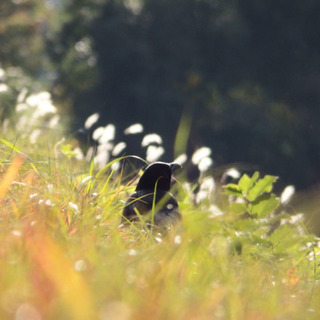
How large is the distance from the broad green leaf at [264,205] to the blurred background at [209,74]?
64.4 ft

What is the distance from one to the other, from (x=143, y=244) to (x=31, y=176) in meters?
1.24

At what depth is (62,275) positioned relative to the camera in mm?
2449

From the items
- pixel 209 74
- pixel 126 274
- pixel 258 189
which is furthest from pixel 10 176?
pixel 209 74

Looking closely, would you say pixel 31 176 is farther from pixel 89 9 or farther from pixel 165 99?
pixel 89 9

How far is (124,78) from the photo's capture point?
27094 millimetres

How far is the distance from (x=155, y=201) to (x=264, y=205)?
667mm

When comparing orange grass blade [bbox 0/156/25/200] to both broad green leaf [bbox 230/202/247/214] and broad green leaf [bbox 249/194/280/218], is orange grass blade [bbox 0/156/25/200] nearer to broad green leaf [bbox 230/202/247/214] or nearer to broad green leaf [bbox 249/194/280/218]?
broad green leaf [bbox 230/202/247/214]

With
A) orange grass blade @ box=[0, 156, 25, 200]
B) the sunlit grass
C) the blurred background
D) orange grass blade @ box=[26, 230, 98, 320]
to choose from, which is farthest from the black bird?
the blurred background

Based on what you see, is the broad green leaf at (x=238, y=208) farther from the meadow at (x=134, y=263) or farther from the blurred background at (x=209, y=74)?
the blurred background at (x=209, y=74)

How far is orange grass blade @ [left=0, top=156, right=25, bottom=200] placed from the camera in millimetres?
3799

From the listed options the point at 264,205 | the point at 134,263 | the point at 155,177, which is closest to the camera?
the point at 134,263

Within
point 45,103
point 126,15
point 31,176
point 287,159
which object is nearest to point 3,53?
point 126,15

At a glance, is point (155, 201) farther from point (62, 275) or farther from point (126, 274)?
point (62, 275)

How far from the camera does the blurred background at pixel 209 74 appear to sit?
24.8m
